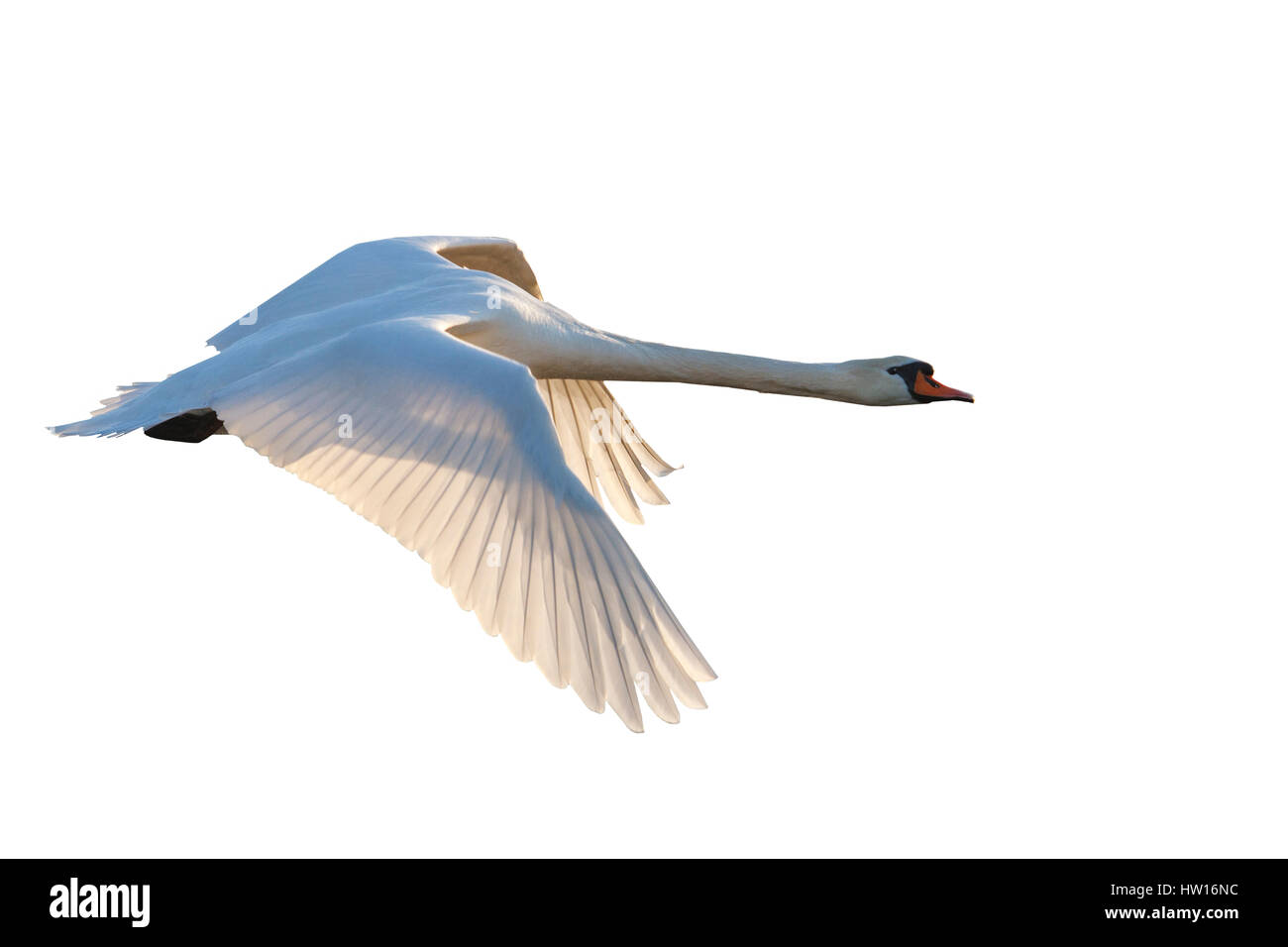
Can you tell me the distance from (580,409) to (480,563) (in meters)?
2.90

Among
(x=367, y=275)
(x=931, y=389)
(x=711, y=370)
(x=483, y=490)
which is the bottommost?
(x=483, y=490)

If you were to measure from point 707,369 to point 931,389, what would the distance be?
1.11 meters

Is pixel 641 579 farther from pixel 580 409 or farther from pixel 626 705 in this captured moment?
pixel 580 409

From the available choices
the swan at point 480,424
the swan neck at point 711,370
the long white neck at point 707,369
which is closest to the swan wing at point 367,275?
the swan at point 480,424

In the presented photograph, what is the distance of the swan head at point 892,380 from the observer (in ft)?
28.2

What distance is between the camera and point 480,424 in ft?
23.0

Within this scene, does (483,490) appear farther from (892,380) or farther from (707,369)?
(892,380)

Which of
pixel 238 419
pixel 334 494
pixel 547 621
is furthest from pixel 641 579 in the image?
pixel 238 419

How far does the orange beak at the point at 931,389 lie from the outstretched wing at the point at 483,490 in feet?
7.79

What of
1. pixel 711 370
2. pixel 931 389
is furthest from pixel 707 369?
pixel 931 389

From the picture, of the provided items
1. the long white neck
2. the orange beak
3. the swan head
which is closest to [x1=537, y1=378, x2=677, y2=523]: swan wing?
the long white neck

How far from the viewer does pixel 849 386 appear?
8.59 meters

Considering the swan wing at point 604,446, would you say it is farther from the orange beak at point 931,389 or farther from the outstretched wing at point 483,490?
the outstretched wing at point 483,490

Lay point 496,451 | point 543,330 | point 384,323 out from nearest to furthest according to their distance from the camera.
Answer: point 496,451, point 384,323, point 543,330
